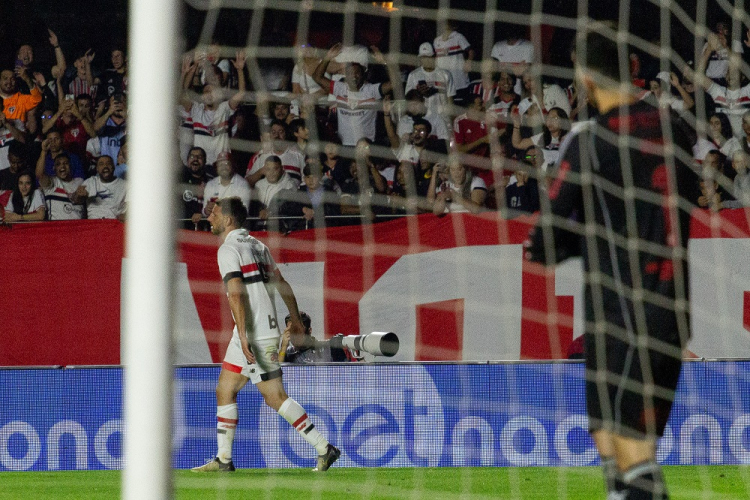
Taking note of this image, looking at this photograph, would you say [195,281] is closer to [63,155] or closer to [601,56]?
[63,155]

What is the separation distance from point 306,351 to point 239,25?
490 centimetres

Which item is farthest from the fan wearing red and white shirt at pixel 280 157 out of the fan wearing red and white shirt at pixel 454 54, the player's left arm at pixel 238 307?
the fan wearing red and white shirt at pixel 454 54

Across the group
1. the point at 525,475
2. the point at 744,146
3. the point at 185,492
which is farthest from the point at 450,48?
the point at 185,492

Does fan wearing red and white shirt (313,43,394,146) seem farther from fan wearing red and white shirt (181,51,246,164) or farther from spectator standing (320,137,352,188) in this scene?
fan wearing red and white shirt (181,51,246,164)

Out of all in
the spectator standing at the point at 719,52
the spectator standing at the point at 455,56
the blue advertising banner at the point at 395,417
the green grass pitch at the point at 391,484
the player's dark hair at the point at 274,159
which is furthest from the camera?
the spectator standing at the point at 455,56

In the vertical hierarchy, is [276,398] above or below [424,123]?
below

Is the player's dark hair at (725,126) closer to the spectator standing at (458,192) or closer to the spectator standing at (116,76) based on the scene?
the spectator standing at (458,192)

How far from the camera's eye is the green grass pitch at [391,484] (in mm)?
6547

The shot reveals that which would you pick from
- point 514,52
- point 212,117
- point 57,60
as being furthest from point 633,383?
point 57,60

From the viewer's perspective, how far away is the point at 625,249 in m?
3.53

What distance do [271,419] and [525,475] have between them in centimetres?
183

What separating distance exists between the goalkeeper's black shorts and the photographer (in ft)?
15.1

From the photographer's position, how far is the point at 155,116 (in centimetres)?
238

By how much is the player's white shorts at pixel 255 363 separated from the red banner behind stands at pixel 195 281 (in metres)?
1.32
